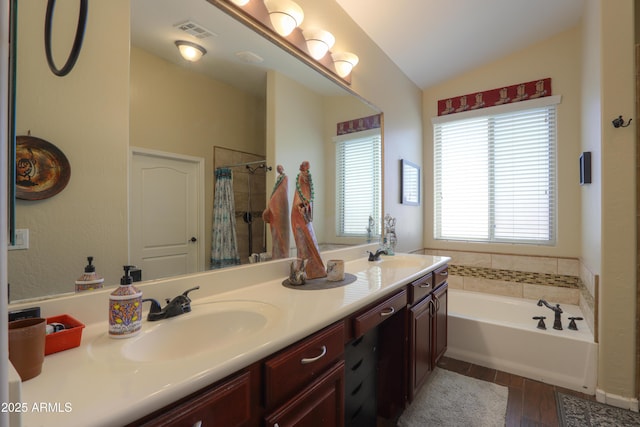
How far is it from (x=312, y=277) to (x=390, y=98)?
204 centimetres

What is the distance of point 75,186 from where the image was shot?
0.89 metres

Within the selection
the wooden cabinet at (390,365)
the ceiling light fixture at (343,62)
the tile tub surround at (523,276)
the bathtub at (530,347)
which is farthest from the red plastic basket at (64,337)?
Result: the tile tub surround at (523,276)

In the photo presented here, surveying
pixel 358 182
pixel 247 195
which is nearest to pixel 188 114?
pixel 247 195

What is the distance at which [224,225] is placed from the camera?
1318mm

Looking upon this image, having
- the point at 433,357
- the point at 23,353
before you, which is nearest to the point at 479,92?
the point at 433,357

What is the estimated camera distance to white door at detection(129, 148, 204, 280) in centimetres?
105

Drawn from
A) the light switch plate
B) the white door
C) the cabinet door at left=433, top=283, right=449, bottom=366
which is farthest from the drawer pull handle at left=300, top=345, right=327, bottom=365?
the cabinet door at left=433, top=283, right=449, bottom=366

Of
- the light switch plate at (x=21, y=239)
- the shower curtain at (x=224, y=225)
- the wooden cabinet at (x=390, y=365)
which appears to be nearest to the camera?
the light switch plate at (x=21, y=239)

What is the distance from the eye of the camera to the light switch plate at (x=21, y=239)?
79cm

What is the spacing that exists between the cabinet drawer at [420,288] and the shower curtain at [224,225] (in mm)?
973

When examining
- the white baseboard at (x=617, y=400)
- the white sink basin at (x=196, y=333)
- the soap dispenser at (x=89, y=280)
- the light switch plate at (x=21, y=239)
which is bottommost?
the white baseboard at (x=617, y=400)

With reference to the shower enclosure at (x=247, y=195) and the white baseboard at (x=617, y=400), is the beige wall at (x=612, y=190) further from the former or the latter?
the shower enclosure at (x=247, y=195)

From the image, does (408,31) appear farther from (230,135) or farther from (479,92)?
(230,135)

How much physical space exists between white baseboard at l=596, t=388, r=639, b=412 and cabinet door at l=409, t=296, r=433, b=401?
41.7 inches
